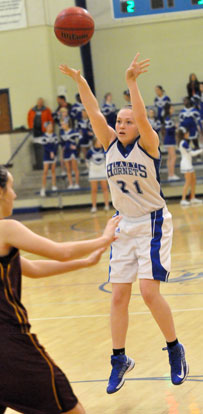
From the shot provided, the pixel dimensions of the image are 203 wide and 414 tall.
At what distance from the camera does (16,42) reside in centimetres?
2164

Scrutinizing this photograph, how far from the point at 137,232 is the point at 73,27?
289 centimetres

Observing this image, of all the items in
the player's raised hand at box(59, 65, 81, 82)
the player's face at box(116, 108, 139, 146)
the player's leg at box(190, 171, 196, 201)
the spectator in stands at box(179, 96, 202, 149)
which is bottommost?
the player's leg at box(190, 171, 196, 201)

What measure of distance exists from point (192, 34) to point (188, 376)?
1791 cm

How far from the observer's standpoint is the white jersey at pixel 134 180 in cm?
471

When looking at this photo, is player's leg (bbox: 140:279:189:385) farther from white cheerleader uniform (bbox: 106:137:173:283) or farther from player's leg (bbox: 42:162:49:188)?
player's leg (bbox: 42:162:49:188)

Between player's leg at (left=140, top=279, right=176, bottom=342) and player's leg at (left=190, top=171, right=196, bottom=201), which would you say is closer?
player's leg at (left=140, top=279, right=176, bottom=342)

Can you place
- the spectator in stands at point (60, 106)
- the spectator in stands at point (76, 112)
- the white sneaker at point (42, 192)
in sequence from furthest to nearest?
the spectator in stands at point (60, 106)
the spectator in stands at point (76, 112)
the white sneaker at point (42, 192)

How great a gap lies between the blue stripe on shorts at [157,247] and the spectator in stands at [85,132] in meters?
14.4

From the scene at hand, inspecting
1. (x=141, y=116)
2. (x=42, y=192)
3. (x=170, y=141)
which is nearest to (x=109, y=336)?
(x=141, y=116)

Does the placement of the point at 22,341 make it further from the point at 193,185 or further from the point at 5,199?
the point at 193,185

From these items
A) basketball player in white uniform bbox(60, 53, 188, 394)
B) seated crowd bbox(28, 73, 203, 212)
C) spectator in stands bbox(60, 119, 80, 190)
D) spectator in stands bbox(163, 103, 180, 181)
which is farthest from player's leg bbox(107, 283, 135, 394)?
spectator in stands bbox(60, 119, 80, 190)

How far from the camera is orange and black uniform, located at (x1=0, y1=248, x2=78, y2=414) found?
3193 mm

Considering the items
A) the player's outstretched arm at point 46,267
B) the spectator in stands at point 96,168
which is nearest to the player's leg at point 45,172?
the spectator in stands at point 96,168

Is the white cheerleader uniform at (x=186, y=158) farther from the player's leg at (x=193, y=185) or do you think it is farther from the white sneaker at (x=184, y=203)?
the white sneaker at (x=184, y=203)
